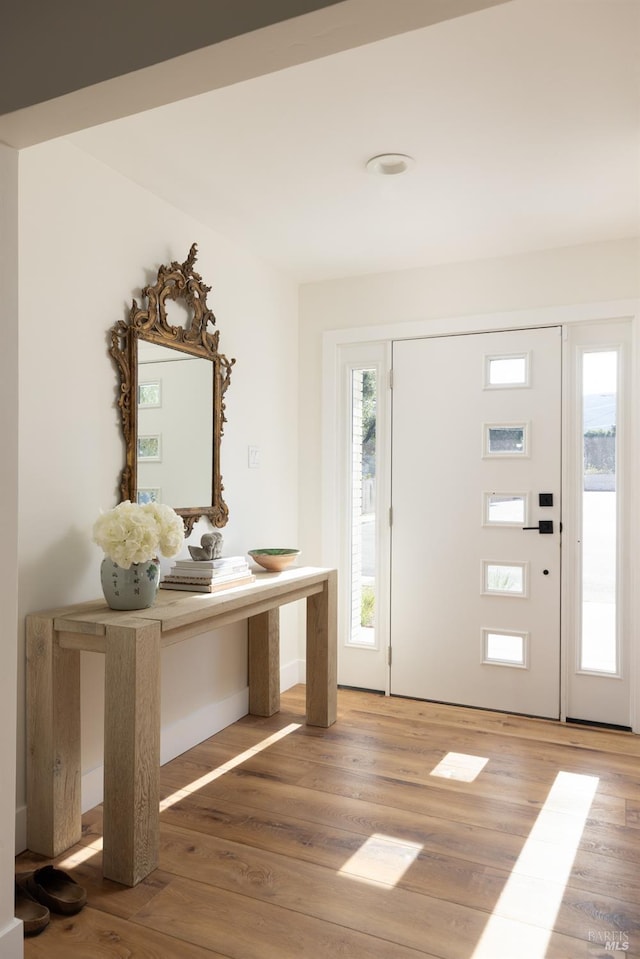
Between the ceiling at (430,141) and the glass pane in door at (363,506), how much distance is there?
0.82 m

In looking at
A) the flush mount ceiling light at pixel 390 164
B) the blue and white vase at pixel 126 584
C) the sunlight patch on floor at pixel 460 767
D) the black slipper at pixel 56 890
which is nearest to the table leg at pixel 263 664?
the sunlight patch on floor at pixel 460 767

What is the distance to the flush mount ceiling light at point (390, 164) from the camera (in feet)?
8.21

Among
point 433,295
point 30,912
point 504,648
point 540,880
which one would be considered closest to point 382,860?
point 540,880

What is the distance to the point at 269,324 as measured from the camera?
12.4 feet

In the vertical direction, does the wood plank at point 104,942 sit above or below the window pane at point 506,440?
Result: below

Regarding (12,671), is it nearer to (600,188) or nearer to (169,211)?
(169,211)

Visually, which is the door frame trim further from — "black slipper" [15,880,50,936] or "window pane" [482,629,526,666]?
"black slipper" [15,880,50,936]

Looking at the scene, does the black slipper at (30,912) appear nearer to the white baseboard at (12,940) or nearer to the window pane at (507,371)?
the white baseboard at (12,940)

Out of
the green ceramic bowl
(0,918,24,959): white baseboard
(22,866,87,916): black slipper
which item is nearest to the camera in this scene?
(0,918,24,959): white baseboard

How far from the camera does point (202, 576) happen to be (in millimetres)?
2703

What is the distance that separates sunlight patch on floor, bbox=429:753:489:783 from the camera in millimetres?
2800

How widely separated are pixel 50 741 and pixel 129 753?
316 millimetres

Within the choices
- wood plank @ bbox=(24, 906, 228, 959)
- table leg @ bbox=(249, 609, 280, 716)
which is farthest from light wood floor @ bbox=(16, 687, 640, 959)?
table leg @ bbox=(249, 609, 280, 716)

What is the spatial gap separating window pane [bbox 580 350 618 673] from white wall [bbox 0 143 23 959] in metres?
2.74
